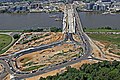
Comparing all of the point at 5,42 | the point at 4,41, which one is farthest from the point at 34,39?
the point at 4,41

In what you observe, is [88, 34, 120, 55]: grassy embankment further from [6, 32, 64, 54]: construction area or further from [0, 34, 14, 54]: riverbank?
[0, 34, 14, 54]: riverbank

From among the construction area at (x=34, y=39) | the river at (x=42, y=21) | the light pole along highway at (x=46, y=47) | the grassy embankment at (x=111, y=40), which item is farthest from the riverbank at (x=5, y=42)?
the grassy embankment at (x=111, y=40)

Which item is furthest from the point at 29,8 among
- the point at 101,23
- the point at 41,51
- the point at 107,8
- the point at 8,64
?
the point at 8,64

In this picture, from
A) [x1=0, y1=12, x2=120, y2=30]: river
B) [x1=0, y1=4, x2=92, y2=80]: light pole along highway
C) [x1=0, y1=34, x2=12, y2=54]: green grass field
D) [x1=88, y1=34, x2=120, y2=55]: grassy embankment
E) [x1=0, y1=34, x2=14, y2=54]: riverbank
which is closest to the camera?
[x1=0, y1=4, x2=92, y2=80]: light pole along highway

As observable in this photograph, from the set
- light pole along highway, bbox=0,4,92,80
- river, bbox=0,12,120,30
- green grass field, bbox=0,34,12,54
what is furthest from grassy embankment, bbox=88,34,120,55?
green grass field, bbox=0,34,12,54

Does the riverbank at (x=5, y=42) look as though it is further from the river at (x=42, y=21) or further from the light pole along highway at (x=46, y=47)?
the river at (x=42, y=21)

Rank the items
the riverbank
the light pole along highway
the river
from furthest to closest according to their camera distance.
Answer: the river
the riverbank
the light pole along highway
